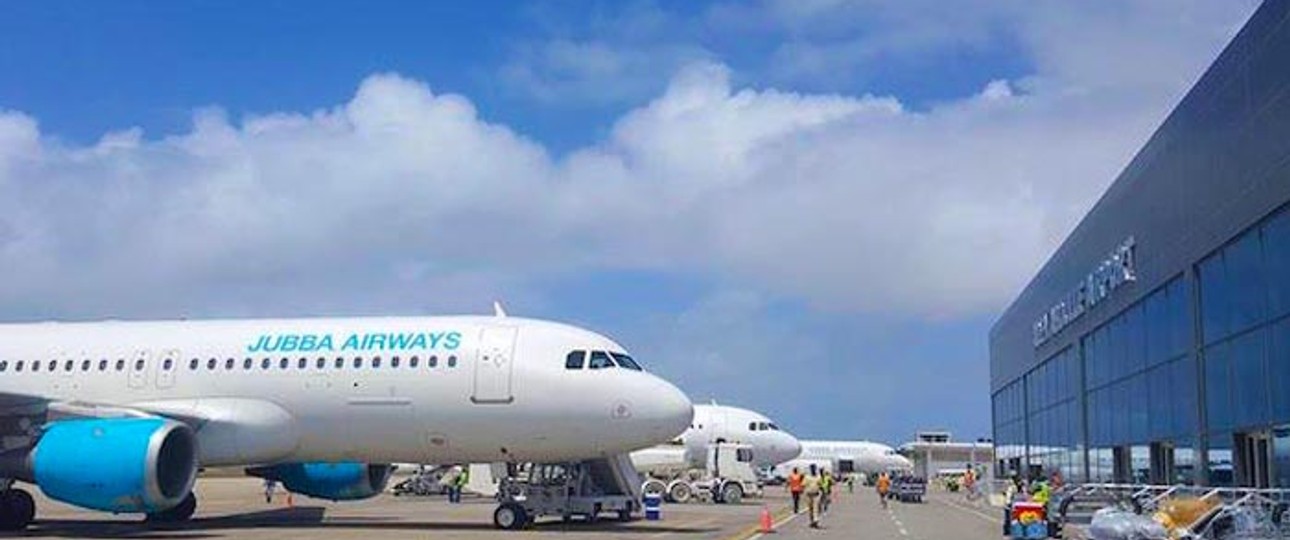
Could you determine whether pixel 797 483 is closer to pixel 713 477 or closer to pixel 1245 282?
pixel 1245 282

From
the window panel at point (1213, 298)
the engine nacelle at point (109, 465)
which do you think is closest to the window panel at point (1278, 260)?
the window panel at point (1213, 298)

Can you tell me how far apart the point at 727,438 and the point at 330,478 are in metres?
29.6

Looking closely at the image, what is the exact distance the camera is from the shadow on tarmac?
27484 mm

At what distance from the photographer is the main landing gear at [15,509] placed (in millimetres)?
28281

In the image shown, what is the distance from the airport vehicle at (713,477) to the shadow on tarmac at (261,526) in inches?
806

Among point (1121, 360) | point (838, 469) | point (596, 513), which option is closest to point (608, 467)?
point (596, 513)

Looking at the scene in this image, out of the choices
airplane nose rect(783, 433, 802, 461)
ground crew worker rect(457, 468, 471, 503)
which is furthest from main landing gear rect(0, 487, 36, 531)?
airplane nose rect(783, 433, 802, 461)

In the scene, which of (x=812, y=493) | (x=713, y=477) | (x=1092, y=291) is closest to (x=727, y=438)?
(x=713, y=477)

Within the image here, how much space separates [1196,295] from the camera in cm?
3338

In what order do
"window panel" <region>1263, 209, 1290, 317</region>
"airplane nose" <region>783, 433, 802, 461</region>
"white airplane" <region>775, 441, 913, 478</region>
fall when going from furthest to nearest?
1. "white airplane" <region>775, 441, 913, 478</region>
2. "airplane nose" <region>783, 433, 802, 461</region>
3. "window panel" <region>1263, 209, 1290, 317</region>

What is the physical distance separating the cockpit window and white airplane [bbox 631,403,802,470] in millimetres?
29741

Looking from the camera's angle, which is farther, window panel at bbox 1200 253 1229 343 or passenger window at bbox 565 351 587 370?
window panel at bbox 1200 253 1229 343

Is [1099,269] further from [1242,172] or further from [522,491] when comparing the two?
[522,491]

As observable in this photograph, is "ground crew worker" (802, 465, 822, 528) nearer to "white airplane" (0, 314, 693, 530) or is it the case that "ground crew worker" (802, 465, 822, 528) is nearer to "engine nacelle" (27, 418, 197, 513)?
"white airplane" (0, 314, 693, 530)
